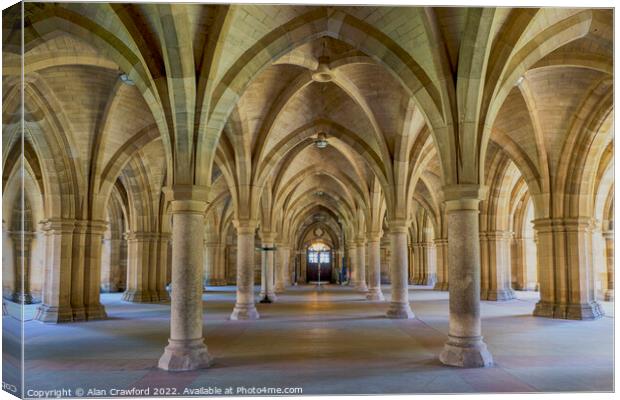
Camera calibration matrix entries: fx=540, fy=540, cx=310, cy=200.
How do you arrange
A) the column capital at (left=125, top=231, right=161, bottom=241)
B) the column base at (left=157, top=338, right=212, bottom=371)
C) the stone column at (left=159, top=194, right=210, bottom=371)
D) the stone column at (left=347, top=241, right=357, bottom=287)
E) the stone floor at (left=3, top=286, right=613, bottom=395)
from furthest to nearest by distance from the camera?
the stone column at (left=347, top=241, right=357, bottom=287), the column capital at (left=125, top=231, right=161, bottom=241), the stone column at (left=159, top=194, right=210, bottom=371), the column base at (left=157, top=338, right=212, bottom=371), the stone floor at (left=3, top=286, right=613, bottom=395)

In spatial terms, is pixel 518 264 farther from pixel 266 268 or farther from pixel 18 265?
pixel 18 265

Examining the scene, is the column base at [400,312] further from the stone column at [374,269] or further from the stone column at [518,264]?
the stone column at [518,264]

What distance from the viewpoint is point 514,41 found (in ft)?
31.6

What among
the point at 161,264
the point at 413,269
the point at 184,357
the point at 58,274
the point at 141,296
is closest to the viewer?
the point at 184,357

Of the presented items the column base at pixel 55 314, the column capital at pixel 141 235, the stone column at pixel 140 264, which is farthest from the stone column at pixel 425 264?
the column base at pixel 55 314

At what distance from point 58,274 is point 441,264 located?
2368cm

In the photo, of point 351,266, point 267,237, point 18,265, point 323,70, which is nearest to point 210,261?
point 351,266

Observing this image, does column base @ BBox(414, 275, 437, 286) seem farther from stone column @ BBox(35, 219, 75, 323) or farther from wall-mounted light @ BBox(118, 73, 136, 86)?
wall-mounted light @ BBox(118, 73, 136, 86)

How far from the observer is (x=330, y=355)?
Answer: 1025cm

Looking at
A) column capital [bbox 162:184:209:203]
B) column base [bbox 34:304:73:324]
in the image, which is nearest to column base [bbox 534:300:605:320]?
column capital [bbox 162:184:209:203]

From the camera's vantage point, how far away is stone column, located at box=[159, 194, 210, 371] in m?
9.17

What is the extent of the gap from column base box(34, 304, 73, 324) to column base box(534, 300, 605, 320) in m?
14.5

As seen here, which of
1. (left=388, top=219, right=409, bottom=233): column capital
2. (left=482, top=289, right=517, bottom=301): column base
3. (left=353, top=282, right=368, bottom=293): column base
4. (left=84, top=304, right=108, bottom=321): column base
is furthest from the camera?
(left=353, top=282, right=368, bottom=293): column base

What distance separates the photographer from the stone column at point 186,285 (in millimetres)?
9172
